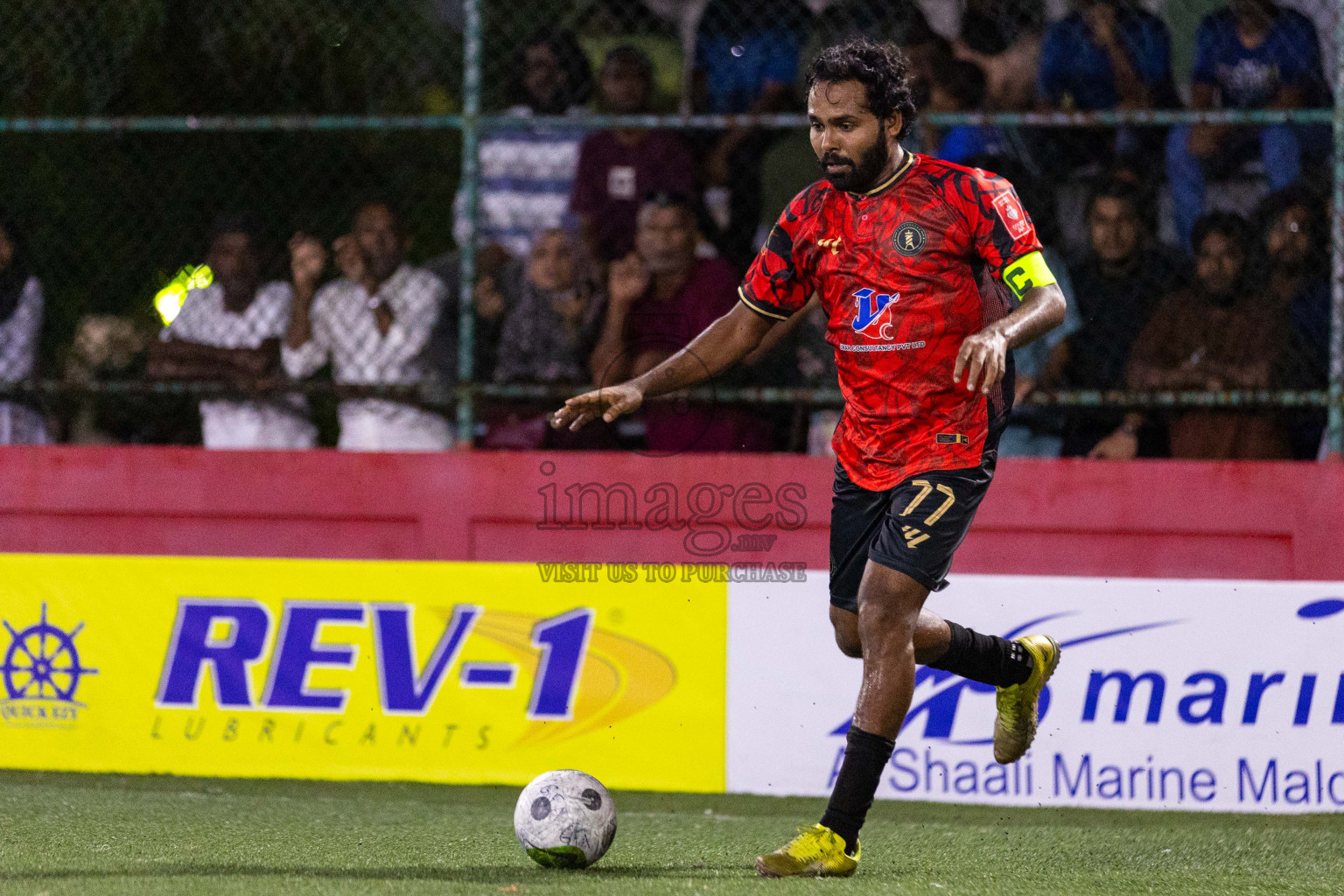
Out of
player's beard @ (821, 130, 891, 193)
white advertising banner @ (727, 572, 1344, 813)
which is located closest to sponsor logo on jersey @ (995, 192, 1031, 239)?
player's beard @ (821, 130, 891, 193)

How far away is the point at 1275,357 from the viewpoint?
6.79m

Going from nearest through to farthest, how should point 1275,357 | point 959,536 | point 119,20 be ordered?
1. point 959,536
2. point 1275,357
3. point 119,20

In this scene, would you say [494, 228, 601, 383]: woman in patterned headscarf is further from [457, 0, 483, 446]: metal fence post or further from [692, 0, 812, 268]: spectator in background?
[692, 0, 812, 268]: spectator in background

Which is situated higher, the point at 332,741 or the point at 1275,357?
the point at 1275,357

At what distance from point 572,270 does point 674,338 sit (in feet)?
1.87

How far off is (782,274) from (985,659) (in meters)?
1.26

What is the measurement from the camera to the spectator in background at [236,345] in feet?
24.5

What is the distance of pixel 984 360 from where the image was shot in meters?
3.86

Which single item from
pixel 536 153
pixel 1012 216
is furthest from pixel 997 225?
pixel 536 153

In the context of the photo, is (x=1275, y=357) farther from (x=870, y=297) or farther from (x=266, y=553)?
(x=266, y=553)

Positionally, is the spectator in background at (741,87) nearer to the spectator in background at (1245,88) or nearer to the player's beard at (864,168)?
the spectator in background at (1245,88)

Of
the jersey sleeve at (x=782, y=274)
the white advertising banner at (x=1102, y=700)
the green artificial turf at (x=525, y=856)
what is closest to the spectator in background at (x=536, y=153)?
the white advertising banner at (x=1102, y=700)

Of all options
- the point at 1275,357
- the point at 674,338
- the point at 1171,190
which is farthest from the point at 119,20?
the point at 1275,357

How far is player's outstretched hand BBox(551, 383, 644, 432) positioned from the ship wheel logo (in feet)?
10.4
